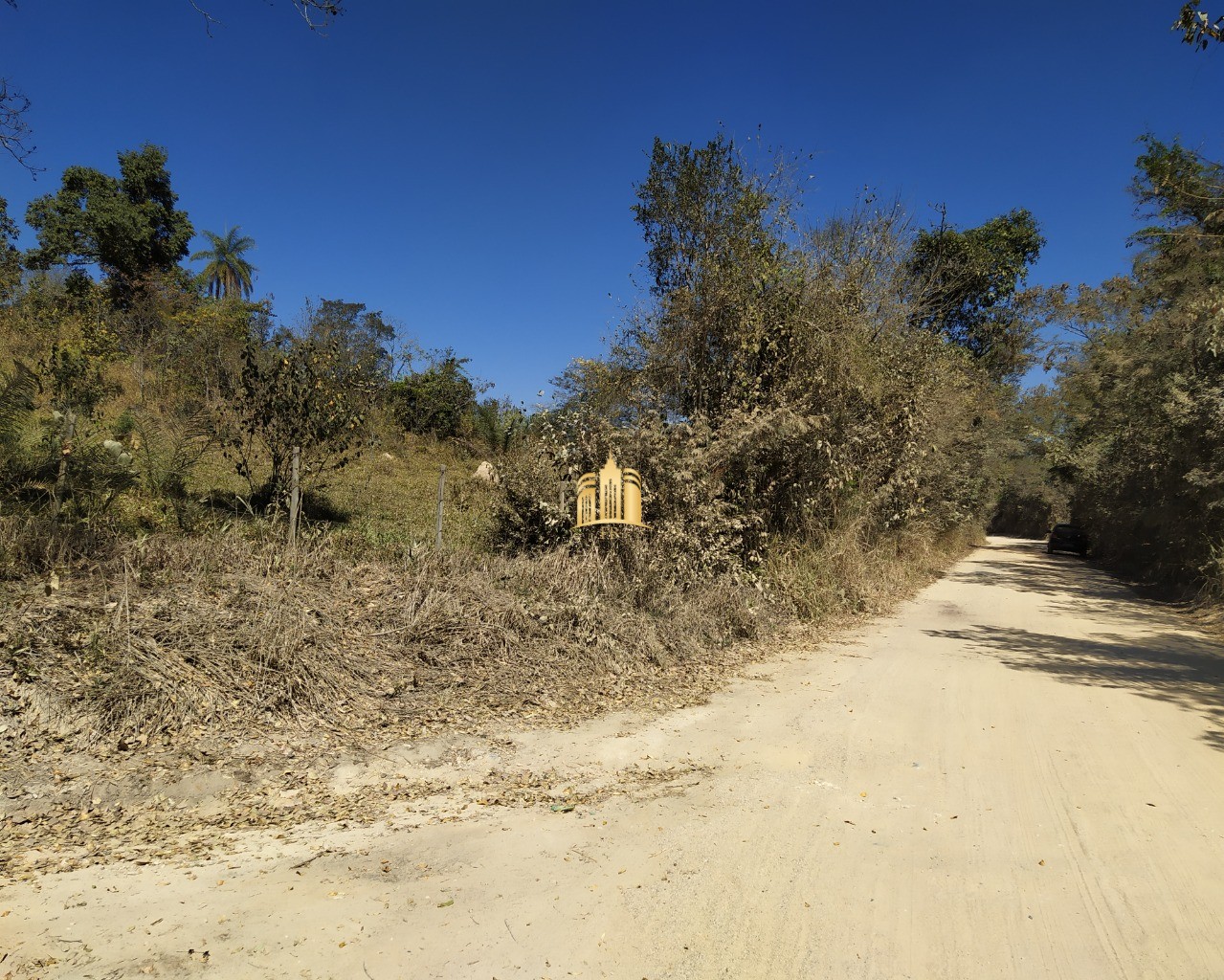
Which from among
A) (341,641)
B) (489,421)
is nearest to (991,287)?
(489,421)

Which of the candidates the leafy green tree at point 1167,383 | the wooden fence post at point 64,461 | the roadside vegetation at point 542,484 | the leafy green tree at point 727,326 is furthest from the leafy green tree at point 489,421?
the leafy green tree at point 1167,383

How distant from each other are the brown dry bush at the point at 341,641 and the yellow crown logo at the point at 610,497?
1.85 ft

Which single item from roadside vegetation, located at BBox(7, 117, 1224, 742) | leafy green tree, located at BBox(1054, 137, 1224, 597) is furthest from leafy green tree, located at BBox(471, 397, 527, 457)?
leafy green tree, located at BBox(1054, 137, 1224, 597)

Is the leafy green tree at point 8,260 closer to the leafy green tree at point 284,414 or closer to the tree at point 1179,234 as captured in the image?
the leafy green tree at point 284,414

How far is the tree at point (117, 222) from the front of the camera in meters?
25.1

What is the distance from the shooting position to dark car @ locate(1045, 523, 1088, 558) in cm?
3020

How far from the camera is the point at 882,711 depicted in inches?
238

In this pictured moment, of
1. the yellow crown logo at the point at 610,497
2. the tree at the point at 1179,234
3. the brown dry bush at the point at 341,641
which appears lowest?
the brown dry bush at the point at 341,641

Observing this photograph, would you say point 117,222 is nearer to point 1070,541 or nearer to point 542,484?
point 542,484

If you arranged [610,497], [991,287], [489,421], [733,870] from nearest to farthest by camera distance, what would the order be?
[733,870], [610,497], [489,421], [991,287]

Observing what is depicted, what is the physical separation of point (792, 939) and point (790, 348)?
8.75m

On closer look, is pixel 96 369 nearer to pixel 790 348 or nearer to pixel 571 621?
pixel 571 621

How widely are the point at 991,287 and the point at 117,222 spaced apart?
30.8 metres

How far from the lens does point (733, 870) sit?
3.42m
